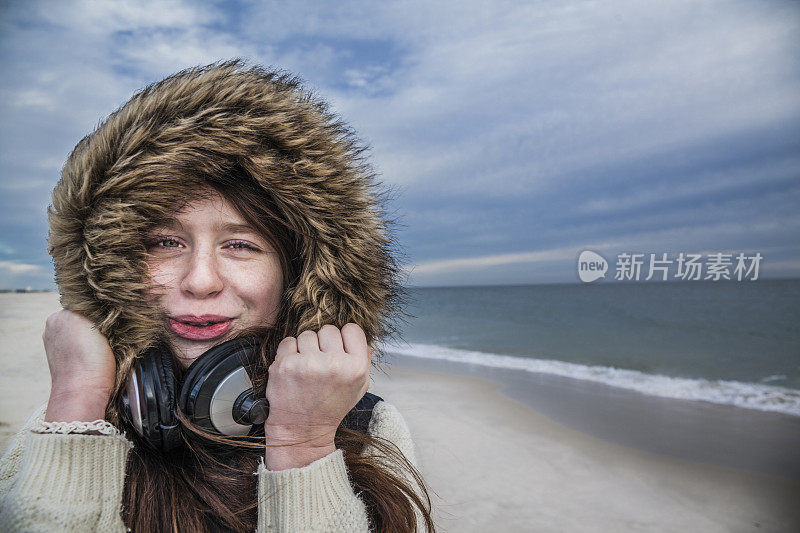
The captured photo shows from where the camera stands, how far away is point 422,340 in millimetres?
15227

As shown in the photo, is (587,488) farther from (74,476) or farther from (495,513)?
(74,476)

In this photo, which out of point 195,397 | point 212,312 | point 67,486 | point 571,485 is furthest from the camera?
point 571,485

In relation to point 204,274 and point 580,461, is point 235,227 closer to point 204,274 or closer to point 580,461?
point 204,274

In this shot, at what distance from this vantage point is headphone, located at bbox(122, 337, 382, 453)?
116 centimetres

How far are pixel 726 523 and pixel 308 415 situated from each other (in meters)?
4.33

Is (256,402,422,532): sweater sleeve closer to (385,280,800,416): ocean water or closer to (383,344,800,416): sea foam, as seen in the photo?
(385,280,800,416): ocean water

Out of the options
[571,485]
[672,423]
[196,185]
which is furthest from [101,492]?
[672,423]

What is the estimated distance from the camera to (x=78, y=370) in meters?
1.16

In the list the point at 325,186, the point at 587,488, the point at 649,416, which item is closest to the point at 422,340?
the point at 649,416

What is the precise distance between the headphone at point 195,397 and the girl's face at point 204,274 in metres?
0.10

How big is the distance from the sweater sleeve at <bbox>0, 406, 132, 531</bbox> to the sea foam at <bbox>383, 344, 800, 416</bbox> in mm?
4616

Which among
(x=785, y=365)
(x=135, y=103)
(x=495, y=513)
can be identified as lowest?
(x=495, y=513)

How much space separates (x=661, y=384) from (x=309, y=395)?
9.61 metres

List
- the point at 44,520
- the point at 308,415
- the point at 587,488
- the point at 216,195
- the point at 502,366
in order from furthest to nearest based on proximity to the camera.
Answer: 1. the point at 502,366
2. the point at 587,488
3. the point at 216,195
4. the point at 308,415
5. the point at 44,520
